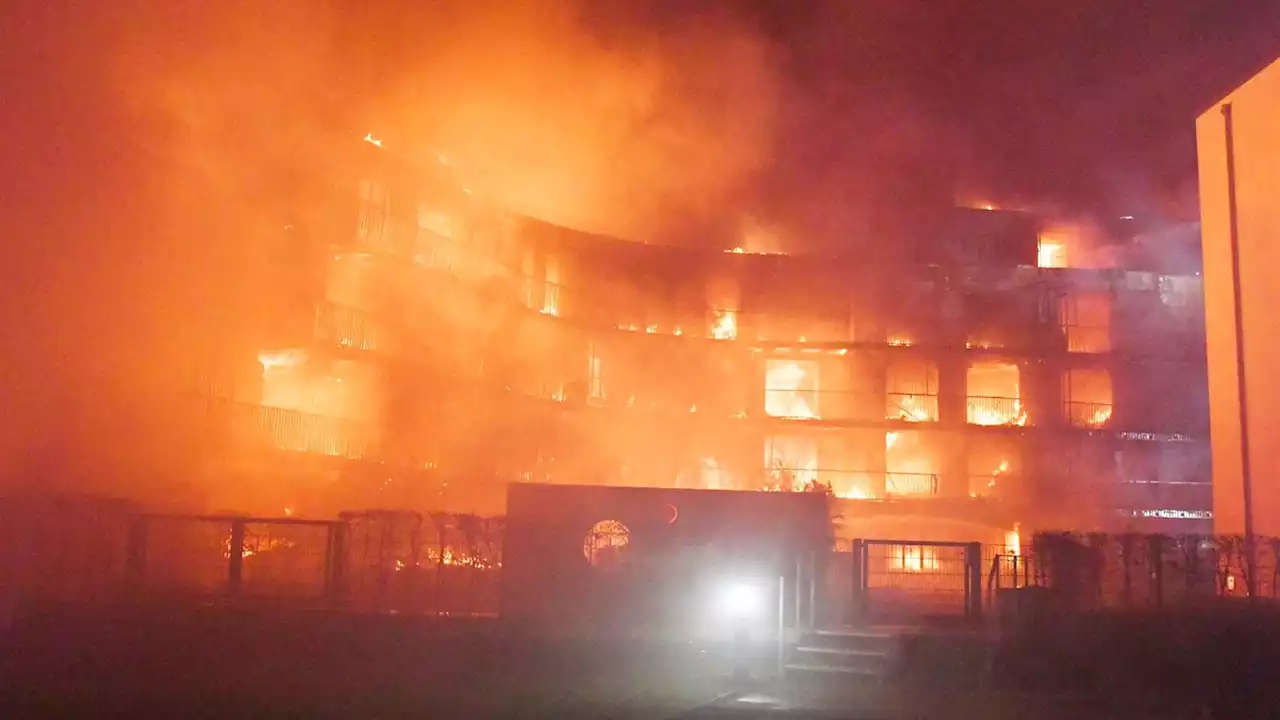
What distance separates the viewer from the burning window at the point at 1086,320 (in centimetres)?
3081

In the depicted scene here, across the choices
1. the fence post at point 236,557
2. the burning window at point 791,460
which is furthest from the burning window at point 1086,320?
the fence post at point 236,557

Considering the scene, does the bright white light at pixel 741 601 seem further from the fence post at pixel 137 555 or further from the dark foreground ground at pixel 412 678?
the fence post at pixel 137 555

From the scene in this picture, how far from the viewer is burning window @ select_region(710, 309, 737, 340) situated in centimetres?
3009

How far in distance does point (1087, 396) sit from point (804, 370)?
8.21m

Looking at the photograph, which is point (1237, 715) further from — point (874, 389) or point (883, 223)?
point (883, 223)

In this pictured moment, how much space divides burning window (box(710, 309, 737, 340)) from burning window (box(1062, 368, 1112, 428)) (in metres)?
9.58

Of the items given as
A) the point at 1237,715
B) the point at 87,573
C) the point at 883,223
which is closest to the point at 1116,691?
the point at 1237,715

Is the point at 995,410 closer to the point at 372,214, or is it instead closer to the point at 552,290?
the point at 552,290

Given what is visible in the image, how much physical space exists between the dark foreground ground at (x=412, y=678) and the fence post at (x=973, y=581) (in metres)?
2.34

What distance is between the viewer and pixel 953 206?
106ft

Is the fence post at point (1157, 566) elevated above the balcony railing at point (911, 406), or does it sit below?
below

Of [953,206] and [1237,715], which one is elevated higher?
[953,206]

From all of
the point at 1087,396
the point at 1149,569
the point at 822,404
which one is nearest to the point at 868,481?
the point at 822,404

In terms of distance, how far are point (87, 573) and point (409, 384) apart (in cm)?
1041
